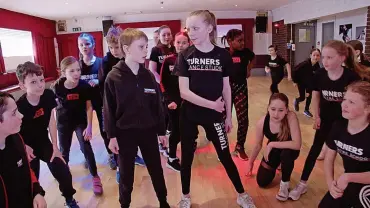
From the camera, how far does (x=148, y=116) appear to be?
2059mm

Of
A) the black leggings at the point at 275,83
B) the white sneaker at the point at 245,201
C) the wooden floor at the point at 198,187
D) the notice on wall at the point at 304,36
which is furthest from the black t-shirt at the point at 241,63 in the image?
the notice on wall at the point at 304,36

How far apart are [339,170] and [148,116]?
212 centimetres

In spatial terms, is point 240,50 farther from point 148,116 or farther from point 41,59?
point 41,59

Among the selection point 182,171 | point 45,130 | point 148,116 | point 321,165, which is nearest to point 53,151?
point 45,130

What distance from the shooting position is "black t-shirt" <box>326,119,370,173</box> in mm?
1660

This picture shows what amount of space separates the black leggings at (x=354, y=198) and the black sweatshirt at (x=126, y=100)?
1.24 meters

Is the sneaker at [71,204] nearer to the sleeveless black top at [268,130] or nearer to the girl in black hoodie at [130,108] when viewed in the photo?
the girl in black hoodie at [130,108]

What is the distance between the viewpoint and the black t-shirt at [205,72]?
2100mm

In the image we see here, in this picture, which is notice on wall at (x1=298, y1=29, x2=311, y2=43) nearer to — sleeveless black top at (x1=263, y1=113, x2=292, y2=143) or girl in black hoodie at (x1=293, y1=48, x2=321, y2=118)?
girl in black hoodie at (x1=293, y1=48, x2=321, y2=118)

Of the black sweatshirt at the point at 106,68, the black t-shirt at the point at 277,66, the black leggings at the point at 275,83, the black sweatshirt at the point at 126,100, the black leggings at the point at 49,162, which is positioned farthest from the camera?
the black t-shirt at the point at 277,66

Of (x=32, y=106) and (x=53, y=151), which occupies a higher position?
(x=32, y=106)

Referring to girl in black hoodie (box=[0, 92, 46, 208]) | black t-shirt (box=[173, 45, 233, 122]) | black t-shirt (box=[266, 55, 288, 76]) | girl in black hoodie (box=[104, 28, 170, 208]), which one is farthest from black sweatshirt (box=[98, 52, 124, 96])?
black t-shirt (box=[266, 55, 288, 76])

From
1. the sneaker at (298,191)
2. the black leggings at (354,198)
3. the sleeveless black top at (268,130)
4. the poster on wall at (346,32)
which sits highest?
the poster on wall at (346,32)

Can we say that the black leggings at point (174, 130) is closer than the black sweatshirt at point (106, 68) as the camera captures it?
No
